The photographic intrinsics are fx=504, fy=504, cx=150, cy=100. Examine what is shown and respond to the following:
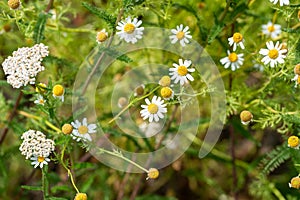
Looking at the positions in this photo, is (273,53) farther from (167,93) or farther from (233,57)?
(167,93)

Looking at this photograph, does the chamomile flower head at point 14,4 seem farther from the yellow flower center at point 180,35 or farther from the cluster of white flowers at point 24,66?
the yellow flower center at point 180,35

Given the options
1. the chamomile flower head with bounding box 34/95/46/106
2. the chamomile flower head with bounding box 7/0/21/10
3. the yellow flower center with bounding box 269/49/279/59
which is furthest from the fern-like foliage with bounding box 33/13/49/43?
the yellow flower center with bounding box 269/49/279/59

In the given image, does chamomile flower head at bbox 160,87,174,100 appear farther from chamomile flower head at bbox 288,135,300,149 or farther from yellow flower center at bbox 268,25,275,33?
yellow flower center at bbox 268,25,275,33

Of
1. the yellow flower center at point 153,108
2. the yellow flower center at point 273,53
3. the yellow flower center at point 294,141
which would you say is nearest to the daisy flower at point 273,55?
the yellow flower center at point 273,53

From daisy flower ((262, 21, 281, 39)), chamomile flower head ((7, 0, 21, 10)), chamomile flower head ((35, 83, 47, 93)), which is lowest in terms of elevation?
chamomile flower head ((35, 83, 47, 93))

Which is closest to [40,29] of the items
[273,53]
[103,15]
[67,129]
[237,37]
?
[103,15]
